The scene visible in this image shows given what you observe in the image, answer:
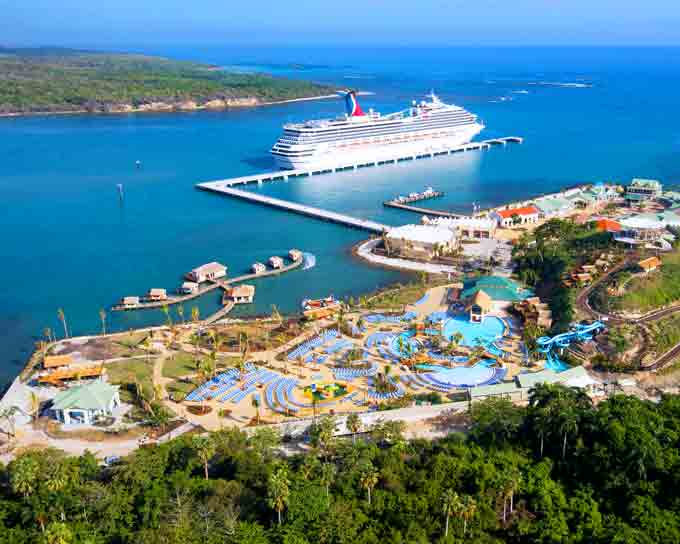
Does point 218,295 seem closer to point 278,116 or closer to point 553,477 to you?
point 553,477

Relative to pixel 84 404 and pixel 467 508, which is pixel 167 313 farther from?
pixel 467 508

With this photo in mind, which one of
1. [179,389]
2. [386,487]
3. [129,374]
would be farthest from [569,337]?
[129,374]

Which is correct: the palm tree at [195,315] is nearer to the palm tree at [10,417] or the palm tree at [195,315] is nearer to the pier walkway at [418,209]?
the palm tree at [10,417]

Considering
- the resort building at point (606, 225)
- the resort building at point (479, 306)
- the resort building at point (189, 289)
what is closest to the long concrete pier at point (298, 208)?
the resort building at point (606, 225)

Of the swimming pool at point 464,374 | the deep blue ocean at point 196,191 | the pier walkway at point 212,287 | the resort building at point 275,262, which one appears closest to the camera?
the swimming pool at point 464,374

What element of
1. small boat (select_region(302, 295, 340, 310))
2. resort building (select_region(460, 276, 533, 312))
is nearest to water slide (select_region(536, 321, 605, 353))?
resort building (select_region(460, 276, 533, 312))

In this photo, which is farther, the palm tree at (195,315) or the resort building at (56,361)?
the palm tree at (195,315)

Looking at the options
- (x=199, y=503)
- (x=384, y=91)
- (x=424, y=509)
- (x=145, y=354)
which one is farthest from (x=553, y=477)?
(x=384, y=91)
